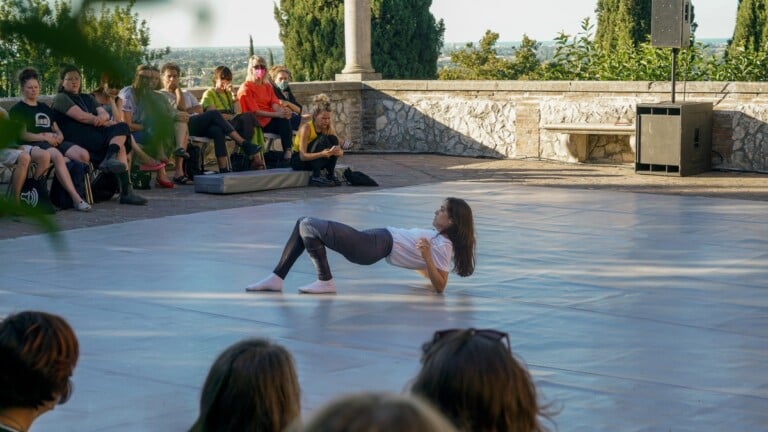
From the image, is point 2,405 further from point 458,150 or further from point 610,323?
point 458,150

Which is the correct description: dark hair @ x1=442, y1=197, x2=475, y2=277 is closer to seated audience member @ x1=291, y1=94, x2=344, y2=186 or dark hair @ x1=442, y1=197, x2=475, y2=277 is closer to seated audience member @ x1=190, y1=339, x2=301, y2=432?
seated audience member @ x1=190, y1=339, x2=301, y2=432

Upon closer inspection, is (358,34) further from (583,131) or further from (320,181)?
(320,181)

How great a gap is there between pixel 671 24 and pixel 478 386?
14006mm

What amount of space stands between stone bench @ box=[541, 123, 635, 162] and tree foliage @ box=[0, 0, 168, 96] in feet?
50.7

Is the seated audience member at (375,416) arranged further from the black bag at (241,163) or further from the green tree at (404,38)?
the green tree at (404,38)

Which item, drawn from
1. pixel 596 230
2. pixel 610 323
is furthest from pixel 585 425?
pixel 596 230

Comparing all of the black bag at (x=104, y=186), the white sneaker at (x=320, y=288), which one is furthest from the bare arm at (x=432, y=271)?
the black bag at (x=104, y=186)

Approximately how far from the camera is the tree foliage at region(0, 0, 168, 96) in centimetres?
94

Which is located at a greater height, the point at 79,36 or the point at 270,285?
the point at 79,36

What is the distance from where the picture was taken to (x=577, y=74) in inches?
747

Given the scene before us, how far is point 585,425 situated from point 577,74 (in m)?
14.2

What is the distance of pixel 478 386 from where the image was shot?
211cm

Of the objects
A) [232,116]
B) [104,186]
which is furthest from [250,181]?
[104,186]

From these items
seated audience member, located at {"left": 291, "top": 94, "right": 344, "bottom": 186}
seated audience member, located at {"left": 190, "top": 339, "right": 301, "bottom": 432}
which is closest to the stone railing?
seated audience member, located at {"left": 291, "top": 94, "right": 344, "bottom": 186}
